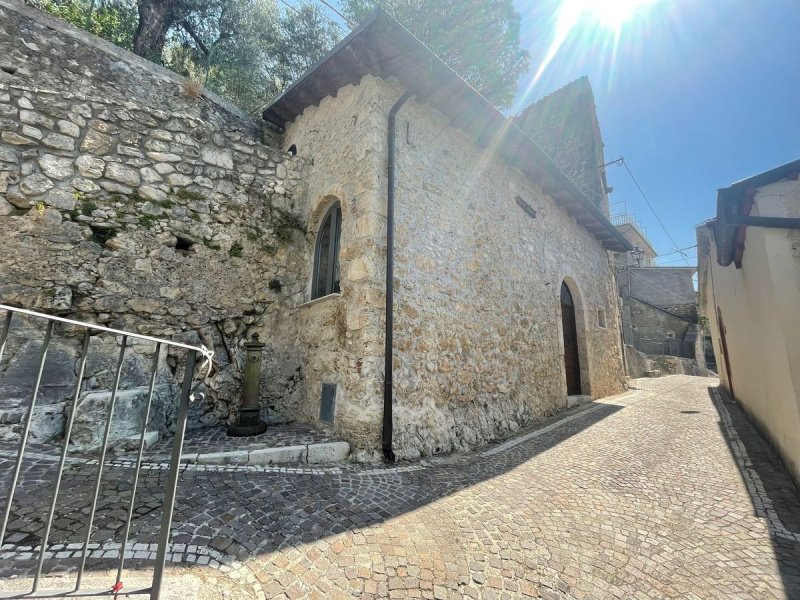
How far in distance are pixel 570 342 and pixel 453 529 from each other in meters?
7.45

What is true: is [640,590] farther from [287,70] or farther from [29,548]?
[287,70]

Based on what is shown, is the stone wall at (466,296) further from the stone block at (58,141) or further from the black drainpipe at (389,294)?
the stone block at (58,141)

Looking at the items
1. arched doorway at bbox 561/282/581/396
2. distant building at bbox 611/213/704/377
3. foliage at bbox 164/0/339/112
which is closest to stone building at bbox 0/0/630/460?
arched doorway at bbox 561/282/581/396

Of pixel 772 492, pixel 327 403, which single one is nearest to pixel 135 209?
pixel 327 403

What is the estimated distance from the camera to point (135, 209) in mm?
4449

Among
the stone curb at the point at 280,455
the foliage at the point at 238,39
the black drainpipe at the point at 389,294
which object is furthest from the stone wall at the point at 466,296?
the foliage at the point at 238,39

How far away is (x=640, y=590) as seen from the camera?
199 centimetres

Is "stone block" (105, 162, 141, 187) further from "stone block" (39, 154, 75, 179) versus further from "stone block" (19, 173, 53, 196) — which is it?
"stone block" (19, 173, 53, 196)

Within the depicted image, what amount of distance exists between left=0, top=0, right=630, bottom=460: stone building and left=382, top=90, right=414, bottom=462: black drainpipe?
0.03 m

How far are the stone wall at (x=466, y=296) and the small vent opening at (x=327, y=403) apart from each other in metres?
0.83

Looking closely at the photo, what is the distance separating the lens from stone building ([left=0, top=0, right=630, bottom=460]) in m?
4.07

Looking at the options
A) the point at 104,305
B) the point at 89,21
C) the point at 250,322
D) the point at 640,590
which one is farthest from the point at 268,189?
the point at 89,21

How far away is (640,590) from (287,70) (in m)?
13.6

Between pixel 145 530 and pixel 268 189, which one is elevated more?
pixel 268 189
